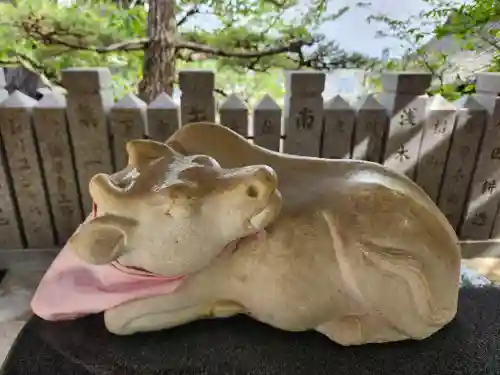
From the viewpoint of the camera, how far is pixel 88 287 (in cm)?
80

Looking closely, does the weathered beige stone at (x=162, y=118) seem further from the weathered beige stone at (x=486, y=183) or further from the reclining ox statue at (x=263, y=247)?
the weathered beige stone at (x=486, y=183)

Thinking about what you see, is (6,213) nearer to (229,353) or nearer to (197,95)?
(197,95)

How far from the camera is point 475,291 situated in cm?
100

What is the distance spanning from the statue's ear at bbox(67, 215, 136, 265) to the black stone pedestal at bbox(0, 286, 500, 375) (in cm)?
19

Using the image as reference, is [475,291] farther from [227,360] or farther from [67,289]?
[67,289]

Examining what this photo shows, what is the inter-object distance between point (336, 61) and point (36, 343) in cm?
212

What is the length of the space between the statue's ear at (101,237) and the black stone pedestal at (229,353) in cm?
19

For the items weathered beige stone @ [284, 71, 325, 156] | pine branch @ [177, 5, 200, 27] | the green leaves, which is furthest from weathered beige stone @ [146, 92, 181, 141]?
pine branch @ [177, 5, 200, 27]

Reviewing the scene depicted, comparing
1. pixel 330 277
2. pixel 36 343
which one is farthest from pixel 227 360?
pixel 36 343

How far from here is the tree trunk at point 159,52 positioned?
224cm

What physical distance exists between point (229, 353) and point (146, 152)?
35cm

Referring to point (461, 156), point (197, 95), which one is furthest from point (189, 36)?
point (461, 156)

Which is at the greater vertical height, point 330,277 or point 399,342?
point 330,277

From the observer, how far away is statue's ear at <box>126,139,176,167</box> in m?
0.74
